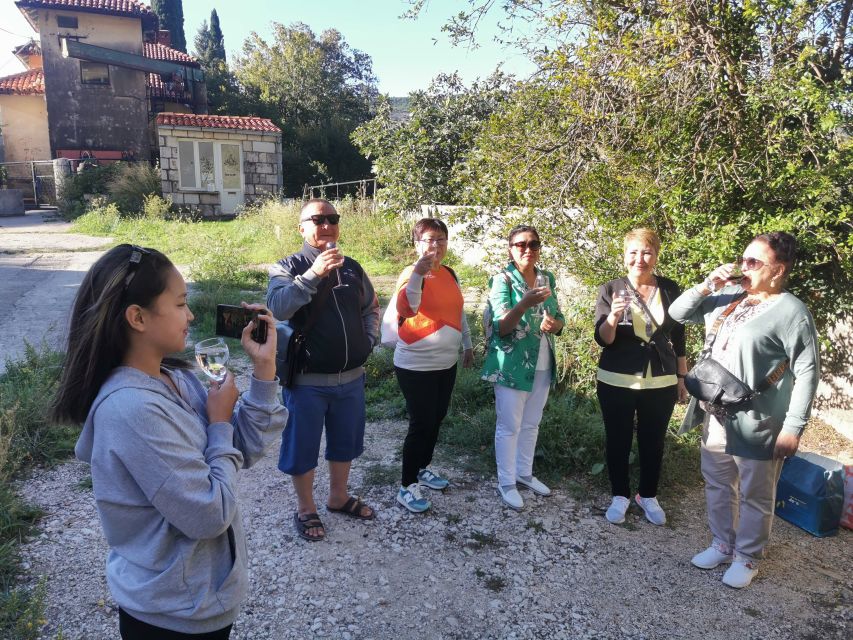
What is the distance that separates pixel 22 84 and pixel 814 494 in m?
31.4

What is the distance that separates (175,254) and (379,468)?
10.4 meters

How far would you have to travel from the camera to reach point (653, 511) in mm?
3629

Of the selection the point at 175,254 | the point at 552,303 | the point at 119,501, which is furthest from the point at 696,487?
the point at 175,254

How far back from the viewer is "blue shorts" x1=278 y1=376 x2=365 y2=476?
3.27 m

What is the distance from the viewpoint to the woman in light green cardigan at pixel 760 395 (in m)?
2.82

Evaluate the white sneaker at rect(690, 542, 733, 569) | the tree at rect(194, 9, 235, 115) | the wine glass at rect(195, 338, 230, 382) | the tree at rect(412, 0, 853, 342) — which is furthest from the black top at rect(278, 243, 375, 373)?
the tree at rect(194, 9, 235, 115)

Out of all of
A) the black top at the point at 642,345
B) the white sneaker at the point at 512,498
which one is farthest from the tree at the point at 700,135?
the white sneaker at the point at 512,498

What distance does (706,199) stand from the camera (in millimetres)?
4484

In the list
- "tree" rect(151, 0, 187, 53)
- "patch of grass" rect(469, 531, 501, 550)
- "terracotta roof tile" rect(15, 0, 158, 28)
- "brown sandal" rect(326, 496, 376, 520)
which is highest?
"tree" rect(151, 0, 187, 53)

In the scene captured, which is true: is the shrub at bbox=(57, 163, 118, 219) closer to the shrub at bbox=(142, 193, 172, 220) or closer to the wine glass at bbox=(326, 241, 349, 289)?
the shrub at bbox=(142, 193, 172, 220)

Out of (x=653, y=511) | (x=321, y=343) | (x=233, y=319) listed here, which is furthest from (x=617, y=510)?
(x=233, y=319)

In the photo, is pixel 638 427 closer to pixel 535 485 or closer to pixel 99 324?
pixel 535 485

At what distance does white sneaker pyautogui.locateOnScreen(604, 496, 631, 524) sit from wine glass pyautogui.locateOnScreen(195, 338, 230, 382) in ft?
8.84

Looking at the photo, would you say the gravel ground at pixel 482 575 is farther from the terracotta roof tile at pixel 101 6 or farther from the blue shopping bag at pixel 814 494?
the terracotta roof tile at pixel 101 6
